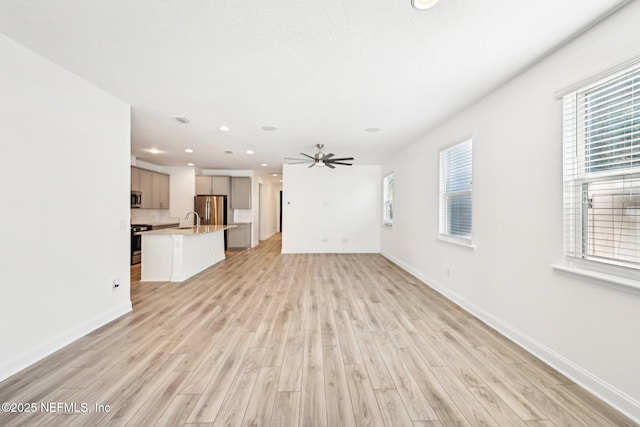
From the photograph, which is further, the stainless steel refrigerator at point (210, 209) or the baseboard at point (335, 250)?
the stainless steel refrigerator at point (210, 209)

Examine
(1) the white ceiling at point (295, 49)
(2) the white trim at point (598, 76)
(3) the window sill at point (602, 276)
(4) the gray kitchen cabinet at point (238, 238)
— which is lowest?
(4) the gray kitchen cabinet at point (238, 238)

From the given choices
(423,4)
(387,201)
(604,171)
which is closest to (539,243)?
(604,171)

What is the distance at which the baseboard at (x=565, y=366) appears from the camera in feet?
5.31

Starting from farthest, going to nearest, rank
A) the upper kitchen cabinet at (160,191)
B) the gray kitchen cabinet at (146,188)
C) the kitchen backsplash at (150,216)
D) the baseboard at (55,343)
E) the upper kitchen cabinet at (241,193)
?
1. the upper kitchen cabinet at (241,193)
2. the upper kitchen cabinet at (160,191)
3. the kitchen backsplash at (150,216)
4. the gray kitchen cabinet at (146,188)
5. the baseboard at (55,343)

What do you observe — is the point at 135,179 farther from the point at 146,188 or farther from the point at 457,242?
the point at 457,242

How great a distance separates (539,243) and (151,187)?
7799 mm

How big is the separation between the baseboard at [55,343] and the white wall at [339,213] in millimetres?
5027

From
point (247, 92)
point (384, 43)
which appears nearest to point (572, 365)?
point (384, 43)

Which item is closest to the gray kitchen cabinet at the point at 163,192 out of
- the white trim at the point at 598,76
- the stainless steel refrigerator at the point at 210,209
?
the stainless steel refrigerator at the point at 210,209

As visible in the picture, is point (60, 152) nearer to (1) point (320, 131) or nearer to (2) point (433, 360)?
(1) point (320, 131)

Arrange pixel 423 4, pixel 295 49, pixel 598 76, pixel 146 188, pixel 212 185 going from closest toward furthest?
pixel 423 4 < pixel 598 76 < pixel 295 49 < pixel 146 188 < pixel 212 185

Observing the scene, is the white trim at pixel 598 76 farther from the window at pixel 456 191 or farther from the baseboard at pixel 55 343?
the baseboard at pixel 55 343

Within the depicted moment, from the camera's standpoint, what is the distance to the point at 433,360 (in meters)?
2.19

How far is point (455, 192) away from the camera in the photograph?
3713 mm
